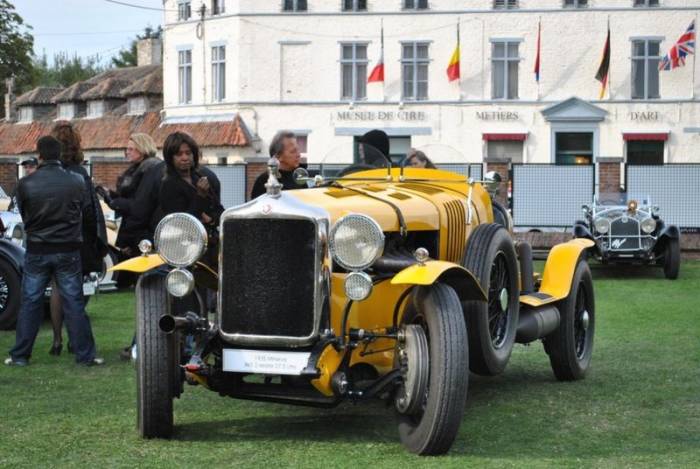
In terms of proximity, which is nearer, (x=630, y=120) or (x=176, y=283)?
(x=176, y=283)

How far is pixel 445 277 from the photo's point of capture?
7.49 metres

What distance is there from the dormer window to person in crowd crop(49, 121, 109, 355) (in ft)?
161

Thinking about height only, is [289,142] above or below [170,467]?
above

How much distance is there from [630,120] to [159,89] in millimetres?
20421

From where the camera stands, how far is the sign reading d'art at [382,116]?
46281mm

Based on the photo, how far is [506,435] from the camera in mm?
7660

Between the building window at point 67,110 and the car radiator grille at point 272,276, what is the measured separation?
55.8 m

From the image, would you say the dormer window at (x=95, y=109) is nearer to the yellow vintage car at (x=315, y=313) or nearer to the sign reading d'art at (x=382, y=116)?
the sign reading d'art at (x=382, y=116)

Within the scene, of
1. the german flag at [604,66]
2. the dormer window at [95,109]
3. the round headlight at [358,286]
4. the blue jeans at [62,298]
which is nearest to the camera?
the round headlight at [358,286]

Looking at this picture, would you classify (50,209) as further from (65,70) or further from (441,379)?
(65,70)

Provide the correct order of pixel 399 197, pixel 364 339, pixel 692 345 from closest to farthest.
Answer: pixel 364 339
pixel 399 197
pixel 692 345

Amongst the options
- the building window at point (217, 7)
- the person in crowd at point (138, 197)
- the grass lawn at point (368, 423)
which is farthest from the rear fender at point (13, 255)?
the building window at point (217, 7)

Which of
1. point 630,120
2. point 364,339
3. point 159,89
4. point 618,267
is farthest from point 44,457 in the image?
point 159,89

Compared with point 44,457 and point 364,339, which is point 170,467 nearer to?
point 44,457
